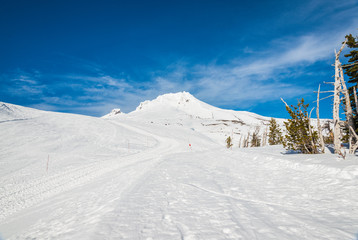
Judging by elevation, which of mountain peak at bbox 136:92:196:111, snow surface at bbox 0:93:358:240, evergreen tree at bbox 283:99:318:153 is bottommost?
snow surface at bbox 0:93:358:240

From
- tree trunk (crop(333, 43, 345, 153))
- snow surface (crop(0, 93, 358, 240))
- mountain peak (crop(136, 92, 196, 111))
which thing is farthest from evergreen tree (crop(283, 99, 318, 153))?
mountain peak (crop(136, 92, 196, 111))

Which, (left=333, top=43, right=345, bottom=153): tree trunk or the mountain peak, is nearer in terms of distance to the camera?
(left=333, top=43, right=345, bottom=153): tree trunk

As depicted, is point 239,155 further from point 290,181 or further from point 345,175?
point 345,175

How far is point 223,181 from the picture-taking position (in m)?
7.73

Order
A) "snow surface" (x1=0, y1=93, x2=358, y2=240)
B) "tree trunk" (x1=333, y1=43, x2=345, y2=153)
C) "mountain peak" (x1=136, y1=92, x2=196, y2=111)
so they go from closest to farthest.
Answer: "snow surface" (x1=0, y1=93, x2=358, y2=240), "tree trunk" (x1=333, y1=43, x2=345, y2=153), "mountain peak" (x1=136, y1=92, x2=196, y2=111)

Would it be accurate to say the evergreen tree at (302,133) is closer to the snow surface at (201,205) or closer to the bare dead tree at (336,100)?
the bare dead tree at (336,100)

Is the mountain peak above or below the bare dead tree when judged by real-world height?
above

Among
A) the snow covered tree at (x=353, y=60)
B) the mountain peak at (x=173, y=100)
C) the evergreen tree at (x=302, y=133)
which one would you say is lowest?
the evergreen tree at (x=302, y=133)

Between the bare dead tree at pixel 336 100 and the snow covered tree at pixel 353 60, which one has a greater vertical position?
the snow covered tree at pixel 353 60

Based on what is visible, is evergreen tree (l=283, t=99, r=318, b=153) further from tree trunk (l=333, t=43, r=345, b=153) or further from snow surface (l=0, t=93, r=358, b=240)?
snow surface (l=0, t=93, r=358, b=240)

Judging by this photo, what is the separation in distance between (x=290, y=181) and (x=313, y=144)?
822 cm

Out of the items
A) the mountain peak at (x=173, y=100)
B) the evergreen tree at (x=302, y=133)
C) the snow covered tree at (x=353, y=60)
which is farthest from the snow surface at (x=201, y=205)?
the mountain peak at (x=173, y=100)

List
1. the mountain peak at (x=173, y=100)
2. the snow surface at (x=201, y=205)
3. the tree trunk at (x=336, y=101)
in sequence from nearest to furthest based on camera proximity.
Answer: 1. the snow surface at (x=201, y=205)
2. the tree trunk at (x=336, y=101)
3. the mountain peak at (x=173, y=100)

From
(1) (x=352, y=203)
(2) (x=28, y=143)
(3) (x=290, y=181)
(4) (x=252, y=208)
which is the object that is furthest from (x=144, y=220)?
(2) (x=28, y=143)
